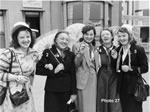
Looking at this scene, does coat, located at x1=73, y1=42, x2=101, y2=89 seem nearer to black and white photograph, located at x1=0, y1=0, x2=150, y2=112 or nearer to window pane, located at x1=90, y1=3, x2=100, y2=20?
black and white photograph, located at x1=0, y1=0, x2=150, y2=112

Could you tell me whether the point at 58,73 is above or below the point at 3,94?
above

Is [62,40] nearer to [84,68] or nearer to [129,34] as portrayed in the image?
[84,68]

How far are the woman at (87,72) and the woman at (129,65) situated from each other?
0.39 meters

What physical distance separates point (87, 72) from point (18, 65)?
101 centimetres

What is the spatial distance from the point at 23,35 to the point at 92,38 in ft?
3.35

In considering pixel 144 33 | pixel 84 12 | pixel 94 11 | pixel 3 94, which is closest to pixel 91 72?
pixel 3 94

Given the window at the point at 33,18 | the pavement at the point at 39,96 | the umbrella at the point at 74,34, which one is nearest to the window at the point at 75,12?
the window at the point at 33,18

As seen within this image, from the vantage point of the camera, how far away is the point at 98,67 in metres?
2.76

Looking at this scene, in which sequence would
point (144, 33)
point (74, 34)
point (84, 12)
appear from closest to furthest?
1. point (74, 34)
2. point (84, 12)
3. point (144, 33)

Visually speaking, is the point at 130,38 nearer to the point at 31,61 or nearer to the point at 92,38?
the point at 92,38

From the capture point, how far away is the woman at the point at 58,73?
2.56 m

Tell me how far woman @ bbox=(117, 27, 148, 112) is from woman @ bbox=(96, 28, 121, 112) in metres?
0.09

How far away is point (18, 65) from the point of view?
213 centimetres

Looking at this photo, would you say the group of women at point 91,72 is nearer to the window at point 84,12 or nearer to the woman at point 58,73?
the woman at point 58,73
